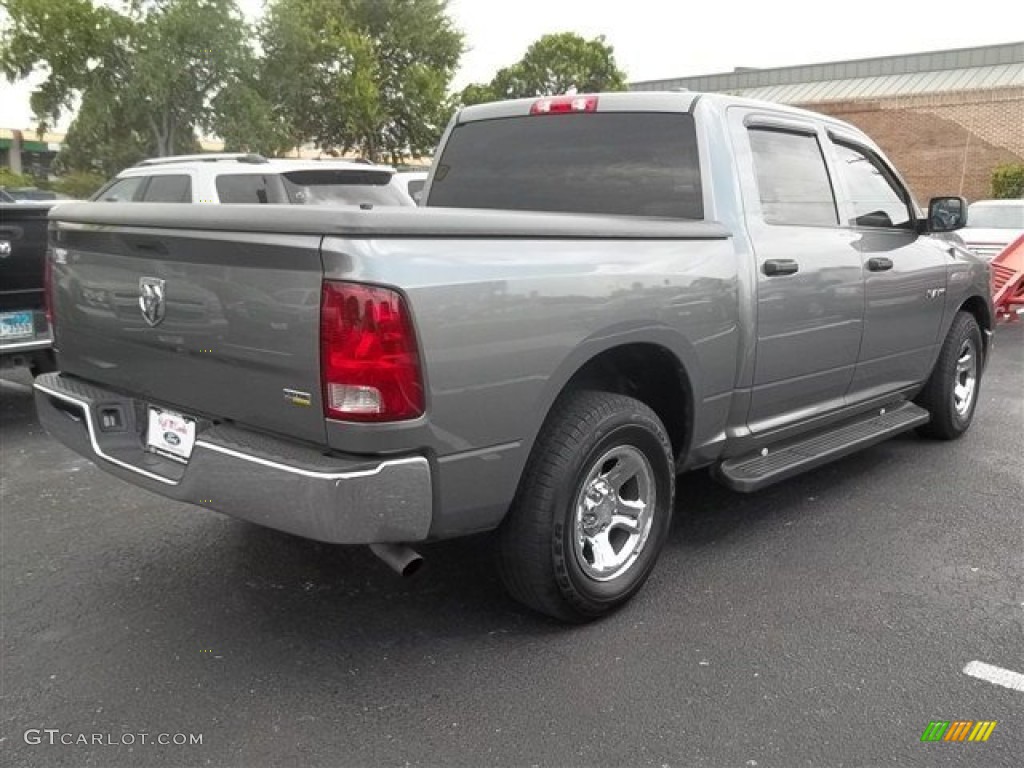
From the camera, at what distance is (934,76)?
1350 inches

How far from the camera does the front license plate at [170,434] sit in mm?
3012

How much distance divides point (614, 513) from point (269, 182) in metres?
6.39

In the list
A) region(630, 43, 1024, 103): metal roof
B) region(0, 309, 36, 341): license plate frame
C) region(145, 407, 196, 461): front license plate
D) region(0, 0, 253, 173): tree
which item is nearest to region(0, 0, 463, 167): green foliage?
region(0, 0, 253, 173): tree

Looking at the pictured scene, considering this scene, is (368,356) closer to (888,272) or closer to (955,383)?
(888,272)

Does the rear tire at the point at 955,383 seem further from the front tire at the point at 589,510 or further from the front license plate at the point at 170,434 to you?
the front license plate at the point at 170,434

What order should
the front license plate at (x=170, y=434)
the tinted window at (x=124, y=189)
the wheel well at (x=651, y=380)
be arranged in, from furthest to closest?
the tinted window at (x=124, y=189) < the wheel well at (x=651, y=380) < the front license plate at (x=170, y=434)

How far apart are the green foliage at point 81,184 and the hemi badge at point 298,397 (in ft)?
100

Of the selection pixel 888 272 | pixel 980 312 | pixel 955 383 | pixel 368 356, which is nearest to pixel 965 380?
pixel 955 383

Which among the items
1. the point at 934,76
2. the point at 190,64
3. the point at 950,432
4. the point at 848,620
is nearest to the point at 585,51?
the point at 934,76

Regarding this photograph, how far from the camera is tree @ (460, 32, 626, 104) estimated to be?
39875mm

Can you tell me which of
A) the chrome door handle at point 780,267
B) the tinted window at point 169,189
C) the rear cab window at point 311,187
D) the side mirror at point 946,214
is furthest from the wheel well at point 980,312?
the tinted window at point 169,189

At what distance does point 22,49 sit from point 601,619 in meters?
24.2

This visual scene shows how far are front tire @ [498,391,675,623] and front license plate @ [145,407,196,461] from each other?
1087 mm

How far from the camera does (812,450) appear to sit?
4242 millimetres
